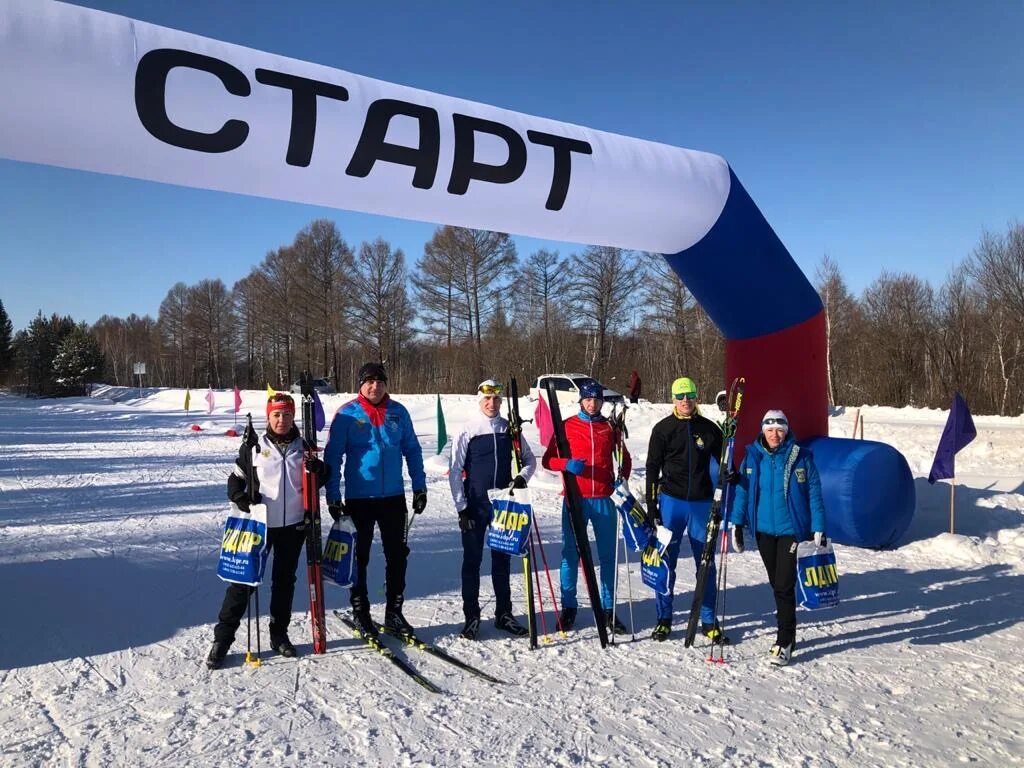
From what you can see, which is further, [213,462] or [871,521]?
[213,462]

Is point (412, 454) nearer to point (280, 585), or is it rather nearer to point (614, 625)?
point (280, 585)

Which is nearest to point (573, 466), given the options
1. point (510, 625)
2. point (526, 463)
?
point (526, 463)

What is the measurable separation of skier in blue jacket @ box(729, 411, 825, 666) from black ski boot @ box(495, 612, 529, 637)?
162 centimetres

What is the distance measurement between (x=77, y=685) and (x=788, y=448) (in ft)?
14.5

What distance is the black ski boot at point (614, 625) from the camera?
14.4ft

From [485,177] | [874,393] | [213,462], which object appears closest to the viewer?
[485,177]

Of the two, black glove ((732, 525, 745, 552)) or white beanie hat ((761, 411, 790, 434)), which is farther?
black glove ((732, 525, 745, 552))

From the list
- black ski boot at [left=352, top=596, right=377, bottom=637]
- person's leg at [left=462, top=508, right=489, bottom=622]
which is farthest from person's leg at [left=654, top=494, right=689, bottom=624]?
black ski boot at [left=352, top=596, right=377, bottom=637]

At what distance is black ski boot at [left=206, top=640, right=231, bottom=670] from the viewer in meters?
3.78

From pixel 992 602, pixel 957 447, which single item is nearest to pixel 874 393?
pixel 957 447

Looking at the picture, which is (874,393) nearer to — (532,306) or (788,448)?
(532,306)

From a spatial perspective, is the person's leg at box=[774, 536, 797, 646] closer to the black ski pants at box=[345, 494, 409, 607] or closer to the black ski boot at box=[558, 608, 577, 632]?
the black ski boot at box=[558, 608, 577, 632]

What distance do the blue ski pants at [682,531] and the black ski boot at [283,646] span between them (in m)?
2.42

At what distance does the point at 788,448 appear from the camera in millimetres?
4145
